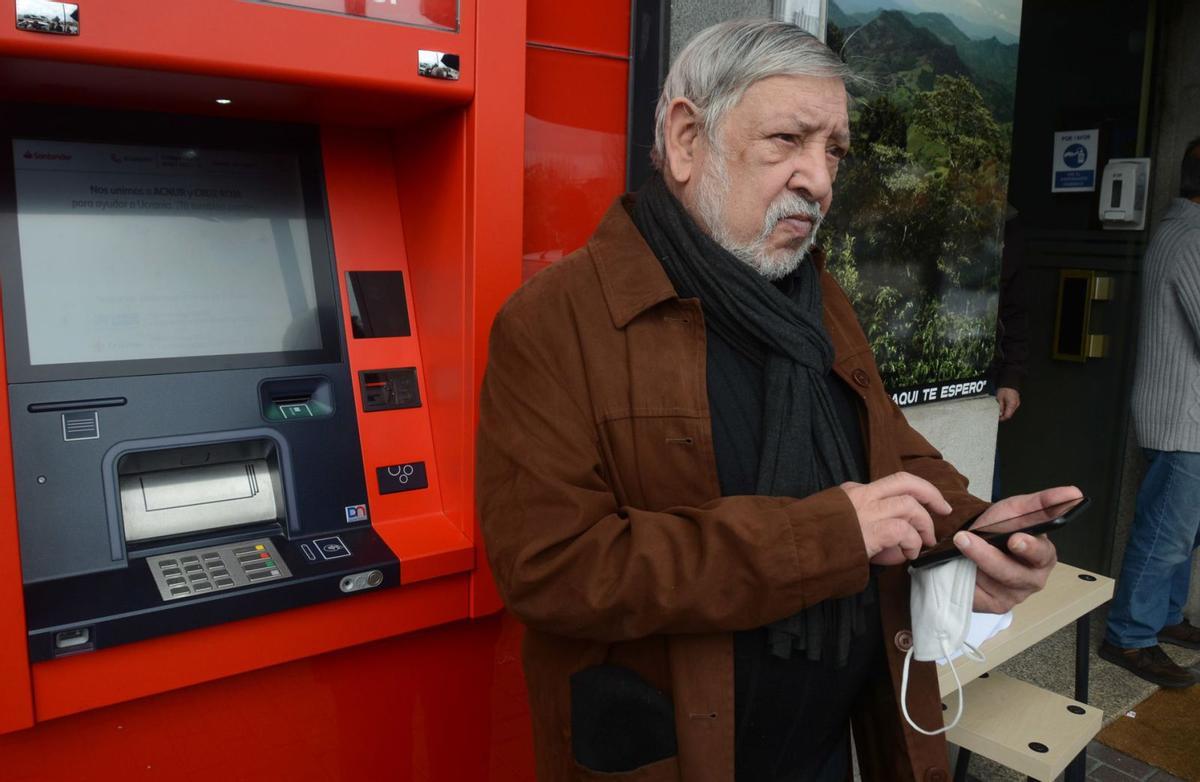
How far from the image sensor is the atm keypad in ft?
5.23

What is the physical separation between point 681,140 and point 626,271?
0.32 m

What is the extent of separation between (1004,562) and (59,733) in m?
1.57

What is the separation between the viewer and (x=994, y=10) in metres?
3.39

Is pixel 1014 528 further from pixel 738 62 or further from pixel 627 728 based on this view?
pixel 738 62

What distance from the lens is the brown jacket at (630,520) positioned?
1332 mm

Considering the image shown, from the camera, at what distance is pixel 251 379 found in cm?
179

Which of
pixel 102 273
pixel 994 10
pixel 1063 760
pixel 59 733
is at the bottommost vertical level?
pixel 1063 760

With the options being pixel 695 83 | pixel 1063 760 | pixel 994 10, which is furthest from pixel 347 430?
pixel 994 10

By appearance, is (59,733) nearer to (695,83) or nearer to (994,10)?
(695,83)

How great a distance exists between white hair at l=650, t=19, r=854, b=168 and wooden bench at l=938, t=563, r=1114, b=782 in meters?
1.48

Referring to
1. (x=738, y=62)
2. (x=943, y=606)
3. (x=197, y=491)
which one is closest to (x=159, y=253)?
(x=197, y=491)

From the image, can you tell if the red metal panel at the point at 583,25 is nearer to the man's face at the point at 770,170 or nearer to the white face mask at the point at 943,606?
the man's face at the point at 770,170

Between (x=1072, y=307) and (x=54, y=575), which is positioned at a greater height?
(x=1072, y=307)

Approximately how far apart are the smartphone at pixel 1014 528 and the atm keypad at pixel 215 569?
1106 mm
